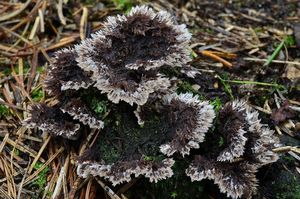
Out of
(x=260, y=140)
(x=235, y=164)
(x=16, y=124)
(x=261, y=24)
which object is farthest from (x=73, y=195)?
(x=261, y=24)

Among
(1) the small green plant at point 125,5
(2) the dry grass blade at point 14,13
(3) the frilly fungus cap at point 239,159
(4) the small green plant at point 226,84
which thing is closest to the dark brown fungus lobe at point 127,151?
(3) the frilly fungus cap at point 239,159

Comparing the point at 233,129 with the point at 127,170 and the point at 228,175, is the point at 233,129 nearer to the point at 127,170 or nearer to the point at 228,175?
the point at 228,175

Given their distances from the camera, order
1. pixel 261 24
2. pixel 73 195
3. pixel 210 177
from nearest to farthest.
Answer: pixel 210 177 → pixel 73 195 → pixel 261 24

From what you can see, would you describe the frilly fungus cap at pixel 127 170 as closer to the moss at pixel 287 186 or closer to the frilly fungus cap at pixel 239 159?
the frilly fungus cap at pixel 239 159

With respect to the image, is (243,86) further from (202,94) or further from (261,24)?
(261,24)

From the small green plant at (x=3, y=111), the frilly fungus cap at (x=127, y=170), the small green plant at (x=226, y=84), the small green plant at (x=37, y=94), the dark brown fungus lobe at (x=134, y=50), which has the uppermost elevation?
the dark brown fungus lobe at (x=134, y=50)

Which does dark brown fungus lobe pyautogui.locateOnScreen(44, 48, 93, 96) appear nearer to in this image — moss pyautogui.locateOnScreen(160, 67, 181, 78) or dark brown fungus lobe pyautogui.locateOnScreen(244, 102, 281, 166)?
moss pyautogui.locateOnScreen(160, 67, 181, 78)

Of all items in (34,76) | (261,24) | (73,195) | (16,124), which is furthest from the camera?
(261,24)

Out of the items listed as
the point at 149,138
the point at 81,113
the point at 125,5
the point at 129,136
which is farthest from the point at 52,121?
the point at 125,5

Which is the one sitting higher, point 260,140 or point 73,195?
point 260,140
